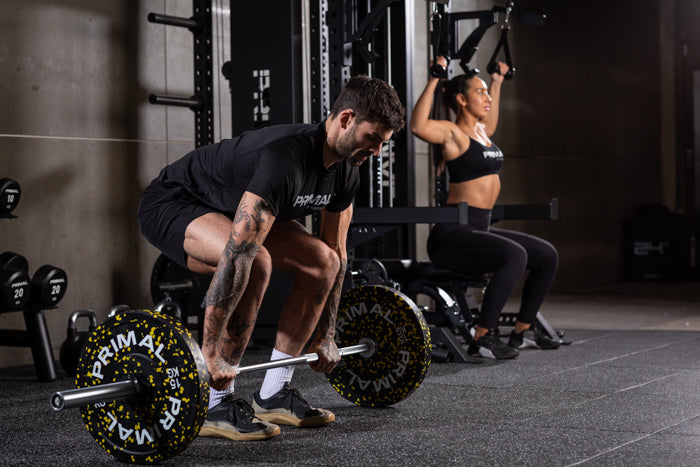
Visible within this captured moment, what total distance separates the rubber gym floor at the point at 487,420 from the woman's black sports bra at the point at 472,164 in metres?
0.87

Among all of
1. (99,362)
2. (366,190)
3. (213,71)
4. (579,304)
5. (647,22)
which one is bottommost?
(579,304)

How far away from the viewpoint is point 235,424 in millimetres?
2621

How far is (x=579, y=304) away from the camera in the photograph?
270 inches

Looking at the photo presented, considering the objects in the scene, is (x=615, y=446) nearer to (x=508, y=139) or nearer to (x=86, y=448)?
(x=86, y=448)

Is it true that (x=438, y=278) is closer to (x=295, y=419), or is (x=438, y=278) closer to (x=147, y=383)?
(x=295, y=419)

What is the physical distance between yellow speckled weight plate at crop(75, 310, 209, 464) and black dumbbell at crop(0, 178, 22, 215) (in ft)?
4.97

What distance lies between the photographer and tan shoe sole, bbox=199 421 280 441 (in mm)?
2600

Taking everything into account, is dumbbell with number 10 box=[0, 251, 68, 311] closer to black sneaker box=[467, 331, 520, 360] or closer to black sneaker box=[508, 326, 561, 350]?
black sneaker box=[467, 331, 520, 360]

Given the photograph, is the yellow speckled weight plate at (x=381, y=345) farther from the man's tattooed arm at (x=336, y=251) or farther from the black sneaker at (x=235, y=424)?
the black sneaker at (x=235, y=424)

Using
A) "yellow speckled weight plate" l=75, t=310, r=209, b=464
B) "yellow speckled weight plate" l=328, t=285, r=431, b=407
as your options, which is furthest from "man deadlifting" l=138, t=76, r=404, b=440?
"yellow speckled weight plate" l=328, t=285, r=431, b=407

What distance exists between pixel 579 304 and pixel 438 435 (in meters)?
4.47

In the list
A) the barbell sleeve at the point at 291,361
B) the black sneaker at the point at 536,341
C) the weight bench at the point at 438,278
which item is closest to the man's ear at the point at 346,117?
the barbell sleeve at the point at 291,361

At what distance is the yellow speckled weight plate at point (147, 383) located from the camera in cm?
222

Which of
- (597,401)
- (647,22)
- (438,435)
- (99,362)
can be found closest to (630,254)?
(647,22)
